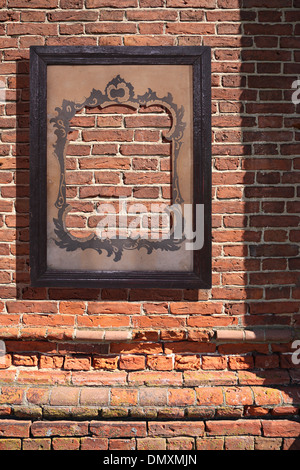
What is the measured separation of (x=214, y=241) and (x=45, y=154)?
3.16 feet

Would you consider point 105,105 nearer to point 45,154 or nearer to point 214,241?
point 45,154

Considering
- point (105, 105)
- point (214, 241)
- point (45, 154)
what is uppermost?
point (105, 105)

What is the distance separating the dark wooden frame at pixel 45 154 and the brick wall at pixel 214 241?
65 millimetres

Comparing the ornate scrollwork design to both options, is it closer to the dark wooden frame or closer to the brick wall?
the dark wooden frame

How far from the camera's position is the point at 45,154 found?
1.60 m

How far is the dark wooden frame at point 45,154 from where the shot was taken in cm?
158

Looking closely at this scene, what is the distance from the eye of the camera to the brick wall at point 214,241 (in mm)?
1618

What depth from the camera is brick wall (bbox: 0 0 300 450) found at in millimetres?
1618

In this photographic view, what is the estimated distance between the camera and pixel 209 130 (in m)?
1.60

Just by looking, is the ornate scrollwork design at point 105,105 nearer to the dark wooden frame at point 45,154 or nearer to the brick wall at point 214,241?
the dark wooden frame at point 45,154

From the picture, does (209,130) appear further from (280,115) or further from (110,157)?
(110,157)

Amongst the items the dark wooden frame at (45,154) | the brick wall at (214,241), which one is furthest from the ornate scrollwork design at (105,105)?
the brick wall at (214,241)

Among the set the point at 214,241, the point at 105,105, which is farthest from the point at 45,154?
the point at 214,241

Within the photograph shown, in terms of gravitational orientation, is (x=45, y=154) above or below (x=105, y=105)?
below
